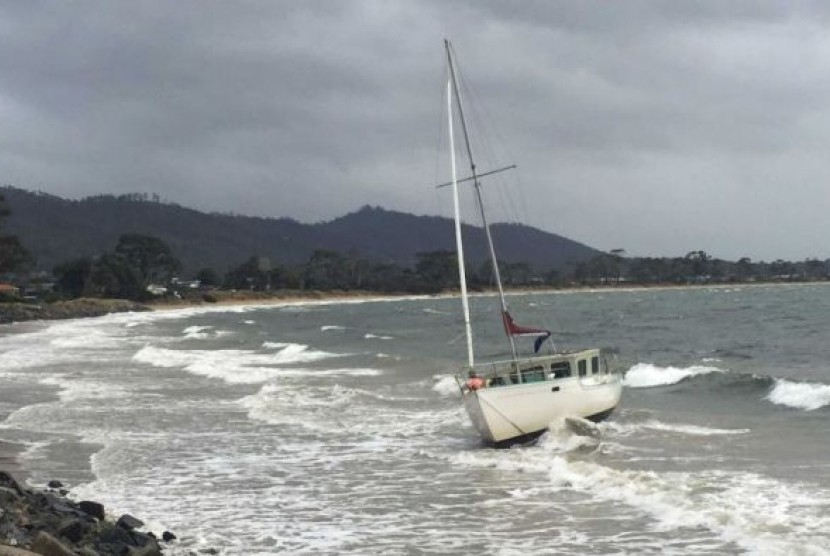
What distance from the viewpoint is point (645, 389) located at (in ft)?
103

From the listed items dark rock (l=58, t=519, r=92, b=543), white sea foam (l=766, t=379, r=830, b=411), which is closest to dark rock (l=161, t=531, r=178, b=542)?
dark rock (l=58, t=519, r=92, b=543)

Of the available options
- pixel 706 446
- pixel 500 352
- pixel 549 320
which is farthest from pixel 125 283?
pixel 706 446

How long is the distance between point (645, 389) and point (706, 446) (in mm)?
12185

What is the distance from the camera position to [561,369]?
21344mm

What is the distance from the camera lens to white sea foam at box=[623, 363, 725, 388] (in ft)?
108

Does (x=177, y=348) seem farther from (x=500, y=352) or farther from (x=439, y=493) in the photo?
(x=439, y=493)

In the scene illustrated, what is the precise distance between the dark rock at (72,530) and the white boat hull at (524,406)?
8.73 meters

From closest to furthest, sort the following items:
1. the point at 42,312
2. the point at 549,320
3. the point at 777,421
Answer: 1. the point at 777,421
2. the point at 549,320
3. the point at 42,312

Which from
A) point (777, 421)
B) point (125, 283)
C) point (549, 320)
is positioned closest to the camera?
point (777, 421)

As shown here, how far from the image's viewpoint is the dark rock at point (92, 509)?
13.1 meters

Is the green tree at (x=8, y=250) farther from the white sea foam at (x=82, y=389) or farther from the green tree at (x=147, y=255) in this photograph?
the white sea foam at (x=82, y=389)

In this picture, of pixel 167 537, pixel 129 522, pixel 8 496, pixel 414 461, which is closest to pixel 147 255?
pixel 414 461

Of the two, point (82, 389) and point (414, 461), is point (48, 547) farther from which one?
point (82, 389)

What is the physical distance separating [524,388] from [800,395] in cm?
1120
